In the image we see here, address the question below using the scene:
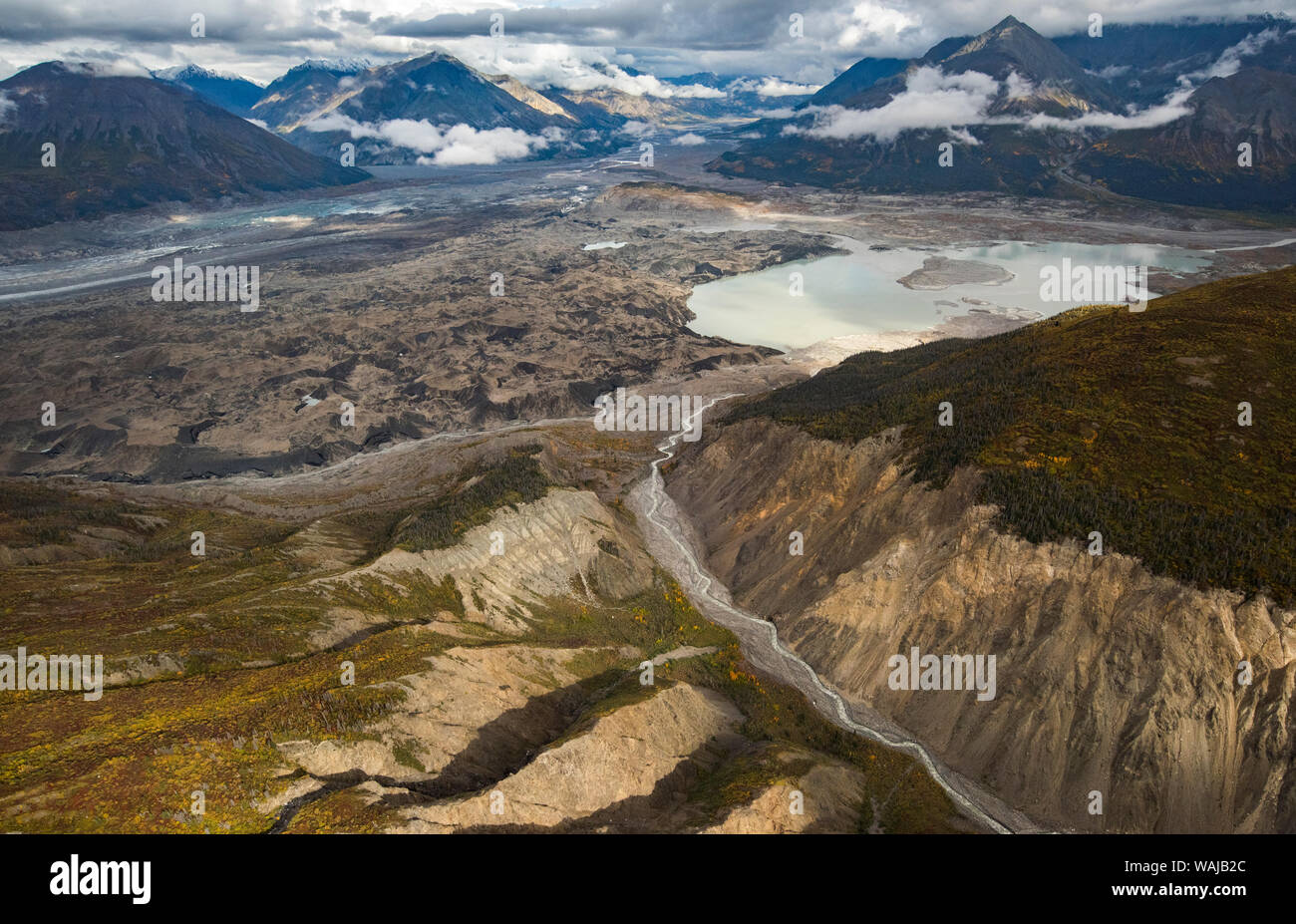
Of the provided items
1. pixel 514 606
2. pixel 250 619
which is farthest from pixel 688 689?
pixel 250 619

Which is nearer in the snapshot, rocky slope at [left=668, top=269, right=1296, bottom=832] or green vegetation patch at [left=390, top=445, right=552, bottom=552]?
rocky slope at [left=668, top=269, right=1296, bottom=832]

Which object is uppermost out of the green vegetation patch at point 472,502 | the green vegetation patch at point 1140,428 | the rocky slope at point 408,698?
the green vegetation patch at point 1140,428

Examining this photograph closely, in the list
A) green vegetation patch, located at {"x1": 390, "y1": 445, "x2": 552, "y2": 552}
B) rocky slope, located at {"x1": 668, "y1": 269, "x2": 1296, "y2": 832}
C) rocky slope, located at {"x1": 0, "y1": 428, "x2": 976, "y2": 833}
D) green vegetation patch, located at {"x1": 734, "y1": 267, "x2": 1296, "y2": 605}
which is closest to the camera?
rocky slope, located at {"x1": 0, "y1": 428, "x2": 976, "y2": 833}

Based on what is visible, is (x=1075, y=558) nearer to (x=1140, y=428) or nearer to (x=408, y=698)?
(x=1140, y=428)

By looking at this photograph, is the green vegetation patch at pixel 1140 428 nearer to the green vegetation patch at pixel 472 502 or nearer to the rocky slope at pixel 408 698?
the rocky slope at pixel 408 698

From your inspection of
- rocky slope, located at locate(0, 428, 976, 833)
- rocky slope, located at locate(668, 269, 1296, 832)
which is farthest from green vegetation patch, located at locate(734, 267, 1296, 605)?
rocky slope, located at locate(0, 428, 976, 833)

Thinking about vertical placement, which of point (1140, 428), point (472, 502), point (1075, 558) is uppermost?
point (1140, 428)

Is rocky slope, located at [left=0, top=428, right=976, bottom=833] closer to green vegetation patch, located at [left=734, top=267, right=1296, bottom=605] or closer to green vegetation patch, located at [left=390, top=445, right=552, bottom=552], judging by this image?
green vegetation patch, located at [left=390, top=445, right=552, bottom=552]

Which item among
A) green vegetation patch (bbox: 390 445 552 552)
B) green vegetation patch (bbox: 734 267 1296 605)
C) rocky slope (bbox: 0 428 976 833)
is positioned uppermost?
green vegetation patch (bbox: 734 267 1296 605)

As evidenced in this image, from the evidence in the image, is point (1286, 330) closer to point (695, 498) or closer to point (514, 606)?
point (695, 498)

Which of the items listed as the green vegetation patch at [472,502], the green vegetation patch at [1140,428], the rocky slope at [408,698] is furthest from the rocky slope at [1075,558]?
the green vegetation patch at [472,502]

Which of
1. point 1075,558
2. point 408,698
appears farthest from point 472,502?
point 1075,558
